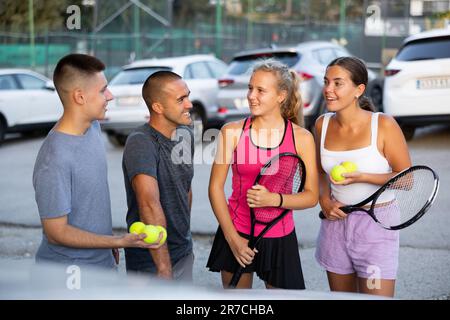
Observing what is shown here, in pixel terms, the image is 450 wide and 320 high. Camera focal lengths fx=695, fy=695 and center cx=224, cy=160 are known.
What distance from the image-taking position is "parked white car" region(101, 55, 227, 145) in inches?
471

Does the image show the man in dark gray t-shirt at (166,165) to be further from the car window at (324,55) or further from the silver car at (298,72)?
the car window at (324,55)

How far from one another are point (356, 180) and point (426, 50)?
318 inches

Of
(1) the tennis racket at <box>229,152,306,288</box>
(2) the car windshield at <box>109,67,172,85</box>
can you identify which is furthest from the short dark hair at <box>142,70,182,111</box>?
(2) the car windshield at <box>109,67,172,85</box>

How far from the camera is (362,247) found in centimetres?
336

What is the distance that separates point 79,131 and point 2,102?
1050cm

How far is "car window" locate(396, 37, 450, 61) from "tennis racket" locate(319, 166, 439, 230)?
7.71 m

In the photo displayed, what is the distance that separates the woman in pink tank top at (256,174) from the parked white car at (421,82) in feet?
24.4

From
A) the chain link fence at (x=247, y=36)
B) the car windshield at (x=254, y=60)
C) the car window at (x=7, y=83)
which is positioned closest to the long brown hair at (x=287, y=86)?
the car windshield at (x=254, y=60)

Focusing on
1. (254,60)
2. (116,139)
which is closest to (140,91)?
(116,139)

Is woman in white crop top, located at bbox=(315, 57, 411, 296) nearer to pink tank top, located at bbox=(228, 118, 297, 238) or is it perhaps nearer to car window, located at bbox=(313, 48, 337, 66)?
pink tank top, located at bbox=(228, 118, 297, 238)

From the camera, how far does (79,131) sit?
9.87 ft

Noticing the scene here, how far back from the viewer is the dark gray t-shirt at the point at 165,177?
324cm
